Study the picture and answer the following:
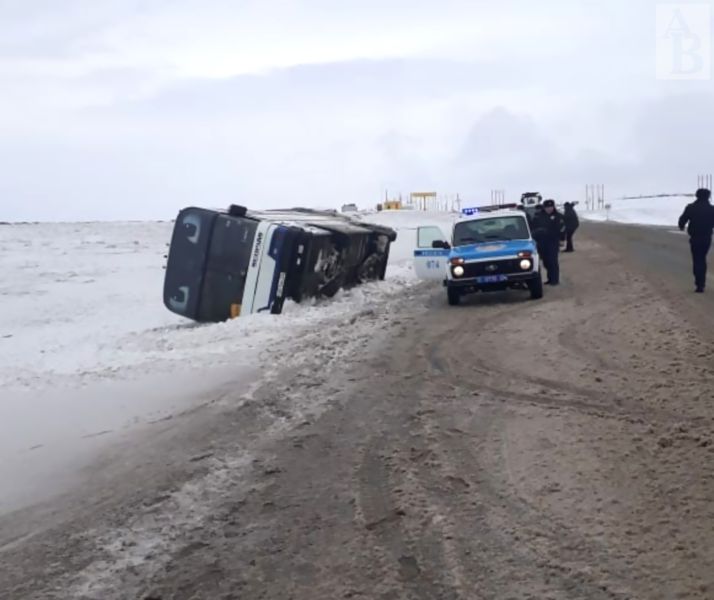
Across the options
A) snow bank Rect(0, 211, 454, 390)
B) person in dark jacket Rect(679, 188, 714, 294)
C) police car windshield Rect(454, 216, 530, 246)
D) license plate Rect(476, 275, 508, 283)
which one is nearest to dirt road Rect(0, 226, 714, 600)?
snow bank Rect(0, 211, 454, 390)

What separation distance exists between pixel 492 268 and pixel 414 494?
10.4m

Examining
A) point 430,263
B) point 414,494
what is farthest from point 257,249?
point 414,494

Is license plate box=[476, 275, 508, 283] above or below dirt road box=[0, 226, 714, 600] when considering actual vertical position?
above

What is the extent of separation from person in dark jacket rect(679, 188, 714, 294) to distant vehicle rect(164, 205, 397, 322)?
268 inches

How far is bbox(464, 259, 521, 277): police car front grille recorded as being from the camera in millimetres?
15352

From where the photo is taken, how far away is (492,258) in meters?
15.4

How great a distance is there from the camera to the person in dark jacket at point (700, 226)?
46.6 feet

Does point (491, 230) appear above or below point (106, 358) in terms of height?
above

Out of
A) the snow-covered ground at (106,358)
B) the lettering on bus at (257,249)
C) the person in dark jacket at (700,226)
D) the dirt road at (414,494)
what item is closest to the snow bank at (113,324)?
the snow-covered ground at (106,358)

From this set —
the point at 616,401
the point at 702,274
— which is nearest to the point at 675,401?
the point at 616,401

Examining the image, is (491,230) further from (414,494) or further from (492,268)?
(414,494)

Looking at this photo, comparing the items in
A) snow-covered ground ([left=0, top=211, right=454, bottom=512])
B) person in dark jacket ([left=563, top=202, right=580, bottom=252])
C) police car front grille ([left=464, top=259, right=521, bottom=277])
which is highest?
person in dark jacket ([left=563, top=202, right=580, bottom=252])

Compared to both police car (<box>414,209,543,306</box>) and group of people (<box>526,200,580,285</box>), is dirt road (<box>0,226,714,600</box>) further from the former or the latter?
group of people (<box>526,200,580,285</box>)

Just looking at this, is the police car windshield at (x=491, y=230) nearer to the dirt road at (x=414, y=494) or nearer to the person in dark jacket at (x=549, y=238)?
the person in dark jacket at (x=549, y=238)
